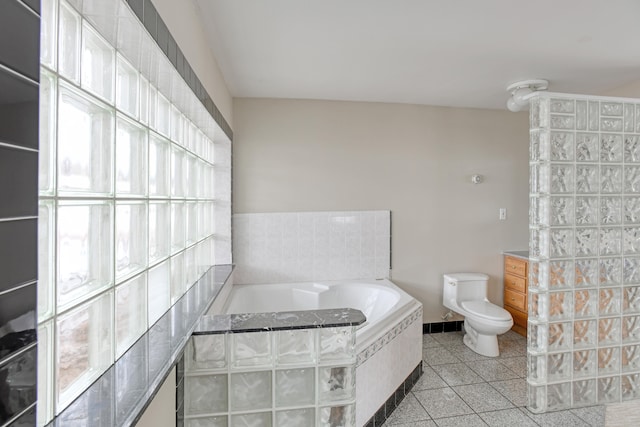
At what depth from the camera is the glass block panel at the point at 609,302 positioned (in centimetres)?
220

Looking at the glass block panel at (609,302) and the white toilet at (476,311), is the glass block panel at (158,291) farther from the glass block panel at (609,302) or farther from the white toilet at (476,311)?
the glass block panel at (609,302)

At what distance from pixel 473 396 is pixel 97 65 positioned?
9.35ft

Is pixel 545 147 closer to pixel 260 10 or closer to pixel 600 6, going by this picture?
pixel 600 6

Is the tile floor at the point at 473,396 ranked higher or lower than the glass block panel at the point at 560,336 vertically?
lower

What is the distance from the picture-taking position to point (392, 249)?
3383 mm

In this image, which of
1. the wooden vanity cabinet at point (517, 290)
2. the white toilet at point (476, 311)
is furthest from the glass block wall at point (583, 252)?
the wooden vanity cabinet at point (517, 290)

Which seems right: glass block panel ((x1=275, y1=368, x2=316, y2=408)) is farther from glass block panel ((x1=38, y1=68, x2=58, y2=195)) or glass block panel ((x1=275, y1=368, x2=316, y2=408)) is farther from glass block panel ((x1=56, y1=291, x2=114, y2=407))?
glass block panel ((x1=38, y1=68, x2=58, y2=195))

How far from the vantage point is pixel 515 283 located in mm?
3451

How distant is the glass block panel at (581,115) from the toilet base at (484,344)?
6.12 ft

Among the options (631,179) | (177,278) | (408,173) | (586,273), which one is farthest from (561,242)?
(177,278)

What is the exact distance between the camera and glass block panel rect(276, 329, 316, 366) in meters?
1.42

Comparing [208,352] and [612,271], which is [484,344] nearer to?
[612,271]

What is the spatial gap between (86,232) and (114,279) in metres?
0.20

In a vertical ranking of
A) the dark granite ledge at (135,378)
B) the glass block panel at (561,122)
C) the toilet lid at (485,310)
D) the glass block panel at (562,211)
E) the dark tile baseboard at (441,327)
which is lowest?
the dark tile baseboard at (441,327)
